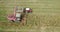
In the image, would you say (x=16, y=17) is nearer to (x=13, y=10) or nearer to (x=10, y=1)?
(x=13, y=10)

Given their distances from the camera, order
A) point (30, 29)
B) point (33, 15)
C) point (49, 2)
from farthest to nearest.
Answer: point (49, 2) < point (33, 15) < point (30, 29)

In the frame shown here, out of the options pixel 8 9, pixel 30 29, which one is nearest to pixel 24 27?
pixel 30 29

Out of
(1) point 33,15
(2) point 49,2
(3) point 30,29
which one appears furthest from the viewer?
(2) point 49,2
